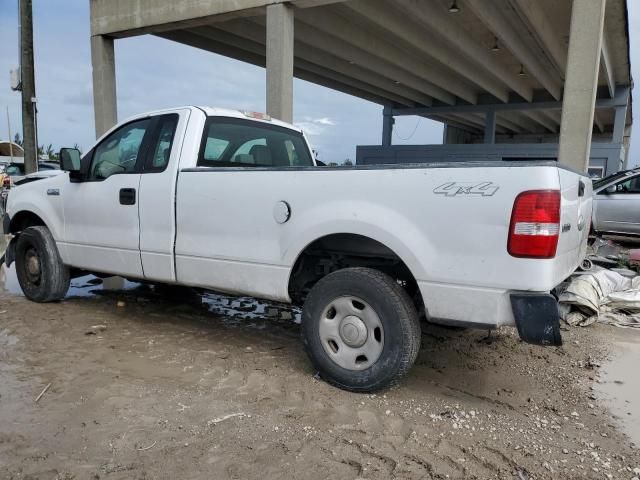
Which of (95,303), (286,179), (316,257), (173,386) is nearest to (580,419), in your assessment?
(316,257)

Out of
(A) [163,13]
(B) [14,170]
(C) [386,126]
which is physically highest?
(A) [163,13]

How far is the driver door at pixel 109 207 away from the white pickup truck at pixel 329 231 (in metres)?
0.01

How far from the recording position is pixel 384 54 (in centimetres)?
1563

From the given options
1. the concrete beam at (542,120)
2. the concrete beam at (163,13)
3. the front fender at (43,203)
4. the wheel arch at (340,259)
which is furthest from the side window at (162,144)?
the concrete beam at (542,120)

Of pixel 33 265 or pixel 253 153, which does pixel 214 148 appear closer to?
pixel 253 153

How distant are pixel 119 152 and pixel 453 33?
39.0 ft

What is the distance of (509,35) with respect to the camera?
14.0 meters

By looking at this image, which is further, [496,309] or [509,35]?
[509,35]

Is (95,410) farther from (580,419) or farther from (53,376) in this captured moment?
(580,419)

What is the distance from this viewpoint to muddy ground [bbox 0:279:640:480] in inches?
100

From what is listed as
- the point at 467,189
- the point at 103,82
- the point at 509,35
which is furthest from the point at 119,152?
the point at 509,35

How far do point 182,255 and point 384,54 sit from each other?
44.0 ft

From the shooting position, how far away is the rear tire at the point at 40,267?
17.0 feet

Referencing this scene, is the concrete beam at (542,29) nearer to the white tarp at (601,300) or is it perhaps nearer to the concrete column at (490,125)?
the concrete column at (490,125)
